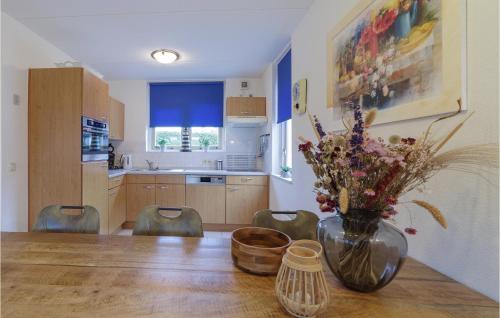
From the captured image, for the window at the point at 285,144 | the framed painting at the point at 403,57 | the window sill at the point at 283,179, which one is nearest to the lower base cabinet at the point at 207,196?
the window sill at the point at 283,179

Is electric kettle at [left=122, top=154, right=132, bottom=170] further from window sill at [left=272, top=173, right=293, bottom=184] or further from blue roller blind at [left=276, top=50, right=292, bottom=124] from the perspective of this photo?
blue roller blind at [left=276, top=50, right=292, bottom=124]

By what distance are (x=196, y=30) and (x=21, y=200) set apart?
Answer: 2.59 m

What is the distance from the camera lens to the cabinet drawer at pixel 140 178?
359cm

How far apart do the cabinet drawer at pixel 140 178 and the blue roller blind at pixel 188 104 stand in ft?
3.40

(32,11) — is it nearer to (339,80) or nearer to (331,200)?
(339,80)

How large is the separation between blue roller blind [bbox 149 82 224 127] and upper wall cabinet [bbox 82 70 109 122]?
121 centimetres

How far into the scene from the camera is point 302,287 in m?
0.62

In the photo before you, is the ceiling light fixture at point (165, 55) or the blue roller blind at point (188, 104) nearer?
the ceiling light fixture at point (165, 55)

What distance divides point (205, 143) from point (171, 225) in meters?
2.91

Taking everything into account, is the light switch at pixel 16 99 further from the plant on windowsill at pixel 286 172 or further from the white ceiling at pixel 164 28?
the plant on windowsill at pixel 286 172

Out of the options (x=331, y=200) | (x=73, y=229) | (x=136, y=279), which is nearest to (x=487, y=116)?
(x=331, y=200)

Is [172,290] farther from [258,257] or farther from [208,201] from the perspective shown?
[208,201]

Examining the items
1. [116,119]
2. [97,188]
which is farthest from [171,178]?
[116,119]

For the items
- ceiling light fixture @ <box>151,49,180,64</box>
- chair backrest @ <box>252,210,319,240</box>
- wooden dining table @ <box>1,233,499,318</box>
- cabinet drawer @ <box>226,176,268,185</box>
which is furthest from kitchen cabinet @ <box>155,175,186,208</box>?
wooden dining table @ <box>1,233,499,318</box>
